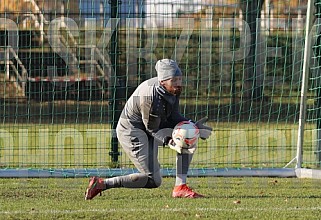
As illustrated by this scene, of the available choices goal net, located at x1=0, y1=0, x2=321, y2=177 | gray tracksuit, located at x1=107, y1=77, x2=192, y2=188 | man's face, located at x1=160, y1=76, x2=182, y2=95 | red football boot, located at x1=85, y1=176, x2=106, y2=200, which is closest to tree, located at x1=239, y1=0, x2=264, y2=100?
goal net, located at x1=0, y1=0, x2=321, y2=177

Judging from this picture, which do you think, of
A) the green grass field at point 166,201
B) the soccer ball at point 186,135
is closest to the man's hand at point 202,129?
the soccer ball at point 186,135

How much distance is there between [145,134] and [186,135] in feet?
1.69

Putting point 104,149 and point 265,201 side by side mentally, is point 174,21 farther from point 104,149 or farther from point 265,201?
point 265,201

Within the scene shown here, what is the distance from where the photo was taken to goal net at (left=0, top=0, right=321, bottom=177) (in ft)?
39.1

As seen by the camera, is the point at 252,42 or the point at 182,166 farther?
the point at 252,42

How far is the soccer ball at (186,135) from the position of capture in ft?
28.3

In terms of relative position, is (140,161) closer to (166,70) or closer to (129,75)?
(166,70)

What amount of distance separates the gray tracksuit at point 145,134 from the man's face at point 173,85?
0.15 ft

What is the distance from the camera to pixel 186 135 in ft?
28.2

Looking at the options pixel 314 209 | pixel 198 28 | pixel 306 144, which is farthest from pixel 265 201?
pixel 306 144

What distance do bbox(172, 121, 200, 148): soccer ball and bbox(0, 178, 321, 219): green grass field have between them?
57 cm

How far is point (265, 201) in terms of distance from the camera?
28.7ft

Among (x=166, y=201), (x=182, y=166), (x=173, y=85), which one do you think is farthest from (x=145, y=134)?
(x=166, y=201)

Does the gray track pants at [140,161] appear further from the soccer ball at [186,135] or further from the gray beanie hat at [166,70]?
the gray beanie hat at [166,70]
